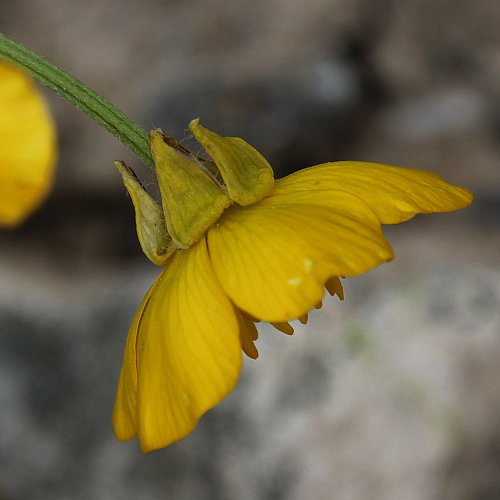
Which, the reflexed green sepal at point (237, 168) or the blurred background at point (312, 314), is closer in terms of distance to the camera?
the reflexed green sepal at point (237, 168)

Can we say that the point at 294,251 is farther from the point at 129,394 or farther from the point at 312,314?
the point at 312,314

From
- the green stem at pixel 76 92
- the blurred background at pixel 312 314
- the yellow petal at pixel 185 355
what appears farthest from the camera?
the blurred background at pixel 312 314

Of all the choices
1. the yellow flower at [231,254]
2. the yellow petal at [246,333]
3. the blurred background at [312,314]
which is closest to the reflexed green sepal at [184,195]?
the yellow flower at [231,254]

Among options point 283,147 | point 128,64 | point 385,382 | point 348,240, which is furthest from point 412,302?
point 348,240

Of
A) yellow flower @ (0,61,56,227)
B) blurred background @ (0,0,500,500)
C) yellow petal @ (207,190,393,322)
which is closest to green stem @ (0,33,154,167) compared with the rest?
yellow flower @ (0,61,56,227)

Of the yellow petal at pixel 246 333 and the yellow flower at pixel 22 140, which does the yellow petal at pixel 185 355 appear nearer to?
the yellow petal at pixel 246 333

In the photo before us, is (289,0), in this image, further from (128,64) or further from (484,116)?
(484,116)

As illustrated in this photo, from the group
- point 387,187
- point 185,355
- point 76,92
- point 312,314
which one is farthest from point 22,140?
point 312,314

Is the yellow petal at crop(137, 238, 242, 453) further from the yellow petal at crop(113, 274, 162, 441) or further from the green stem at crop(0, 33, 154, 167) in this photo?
the green stem at crop(0, 33, 154, 167)
